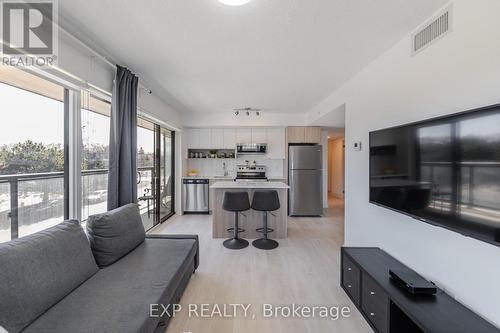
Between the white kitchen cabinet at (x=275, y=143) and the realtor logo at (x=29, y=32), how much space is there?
15.1ft

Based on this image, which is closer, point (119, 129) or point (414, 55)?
point (414, 55)

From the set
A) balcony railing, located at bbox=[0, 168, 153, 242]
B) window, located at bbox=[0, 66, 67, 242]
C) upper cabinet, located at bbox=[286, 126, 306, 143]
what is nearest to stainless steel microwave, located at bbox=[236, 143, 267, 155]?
upper cabinet, located at bbox=[286, 126, 306, 143]

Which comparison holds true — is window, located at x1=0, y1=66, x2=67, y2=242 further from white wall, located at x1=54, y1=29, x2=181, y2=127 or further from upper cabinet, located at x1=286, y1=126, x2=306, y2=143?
upper cabinet, located at x1=286, y1=126, x2=306, y2=143

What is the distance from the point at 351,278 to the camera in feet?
7.11

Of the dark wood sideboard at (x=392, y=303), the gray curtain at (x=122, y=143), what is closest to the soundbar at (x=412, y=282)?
the dark wood sideboard at (x=392, y=303)

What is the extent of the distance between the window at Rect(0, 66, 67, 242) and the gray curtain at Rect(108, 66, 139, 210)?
0.44 m

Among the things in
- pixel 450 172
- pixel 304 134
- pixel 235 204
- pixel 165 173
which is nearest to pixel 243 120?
pixel 304 134

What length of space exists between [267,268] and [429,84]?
2.61 m

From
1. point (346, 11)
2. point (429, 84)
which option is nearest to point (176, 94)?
point (346, 11)

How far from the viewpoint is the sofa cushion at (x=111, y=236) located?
1.92 metres

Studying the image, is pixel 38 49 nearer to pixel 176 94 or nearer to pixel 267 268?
pixel 176 94

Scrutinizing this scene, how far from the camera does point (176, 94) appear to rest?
3945mm

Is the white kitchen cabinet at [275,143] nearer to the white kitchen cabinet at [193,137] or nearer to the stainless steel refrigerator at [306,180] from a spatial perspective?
the stainless steel refrigerator at [306,180]

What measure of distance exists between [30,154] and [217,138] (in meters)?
4.23
